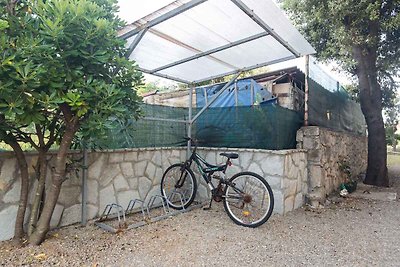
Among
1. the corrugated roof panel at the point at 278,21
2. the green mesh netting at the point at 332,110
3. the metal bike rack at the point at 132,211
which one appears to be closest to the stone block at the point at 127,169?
the metal bike rack at the point at 132,211

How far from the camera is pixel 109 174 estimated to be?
130 inches

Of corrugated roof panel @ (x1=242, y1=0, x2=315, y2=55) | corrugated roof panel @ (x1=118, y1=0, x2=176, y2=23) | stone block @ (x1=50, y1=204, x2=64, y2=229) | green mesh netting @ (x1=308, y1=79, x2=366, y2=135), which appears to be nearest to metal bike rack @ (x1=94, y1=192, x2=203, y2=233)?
stone block @ (x1=50, y1=204, x2=64, y2=229)

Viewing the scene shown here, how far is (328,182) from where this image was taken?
478cm

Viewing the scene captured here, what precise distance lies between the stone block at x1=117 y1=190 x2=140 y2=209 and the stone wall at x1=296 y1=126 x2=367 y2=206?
8.99 ft

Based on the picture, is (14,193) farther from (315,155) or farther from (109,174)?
(315,155)

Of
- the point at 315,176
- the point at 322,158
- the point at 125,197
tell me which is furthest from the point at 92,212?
the point at 322,158

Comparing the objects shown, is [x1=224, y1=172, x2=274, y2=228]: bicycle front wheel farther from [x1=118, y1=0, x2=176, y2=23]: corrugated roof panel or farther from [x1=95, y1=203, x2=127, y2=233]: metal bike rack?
[x1=118, y1=0, x2=176, y2=23]: corrugated roof panel

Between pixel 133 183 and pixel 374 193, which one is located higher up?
pixel 133 183

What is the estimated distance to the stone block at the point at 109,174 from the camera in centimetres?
323

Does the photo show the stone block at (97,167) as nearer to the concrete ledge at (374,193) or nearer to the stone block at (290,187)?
the stone block at (290,187)

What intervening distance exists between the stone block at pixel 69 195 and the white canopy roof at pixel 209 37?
1.64 metres

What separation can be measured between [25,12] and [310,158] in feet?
13.7

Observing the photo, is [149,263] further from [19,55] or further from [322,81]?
[322,81]

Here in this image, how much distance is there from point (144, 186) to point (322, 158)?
298 centimetres
